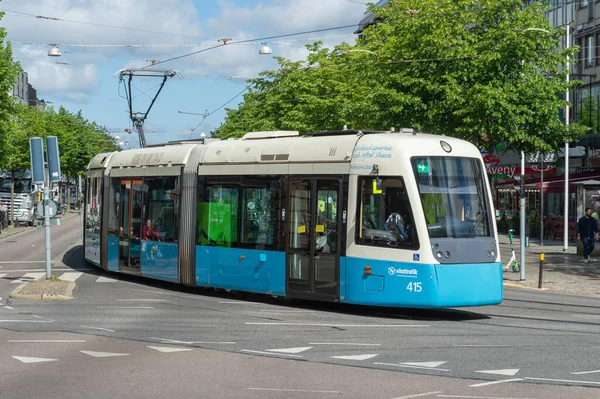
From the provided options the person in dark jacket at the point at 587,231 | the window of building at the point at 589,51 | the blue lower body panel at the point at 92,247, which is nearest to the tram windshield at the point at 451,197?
the blue lower body panel at the point at 92,247

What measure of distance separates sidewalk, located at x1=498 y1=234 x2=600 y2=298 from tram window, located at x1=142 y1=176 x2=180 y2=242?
8845 mm

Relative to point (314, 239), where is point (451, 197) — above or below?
above

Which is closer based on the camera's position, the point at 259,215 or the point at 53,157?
the point at 259,215

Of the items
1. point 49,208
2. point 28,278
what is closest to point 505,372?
point 49,208

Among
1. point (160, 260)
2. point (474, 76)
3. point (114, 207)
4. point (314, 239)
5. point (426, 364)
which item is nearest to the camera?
point (426, 364)

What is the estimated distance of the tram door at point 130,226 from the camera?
23.6m

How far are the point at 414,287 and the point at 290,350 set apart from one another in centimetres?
392

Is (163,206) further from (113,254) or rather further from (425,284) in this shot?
(425,284)

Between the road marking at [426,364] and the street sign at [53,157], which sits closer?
the road marking at [426,364]

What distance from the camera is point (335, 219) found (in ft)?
56.6

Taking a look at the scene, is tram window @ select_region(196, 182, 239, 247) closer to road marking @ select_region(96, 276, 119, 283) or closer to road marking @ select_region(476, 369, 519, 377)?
road marking @ select_region(96, 276, 119, 283)

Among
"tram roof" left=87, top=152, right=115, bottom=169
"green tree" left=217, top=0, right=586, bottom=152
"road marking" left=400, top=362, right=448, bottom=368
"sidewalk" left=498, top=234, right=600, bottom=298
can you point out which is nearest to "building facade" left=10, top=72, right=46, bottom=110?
"sidewalk" left=498, top=234, right=600, bottom=298

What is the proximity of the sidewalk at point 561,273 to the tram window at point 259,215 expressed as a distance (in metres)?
8.50

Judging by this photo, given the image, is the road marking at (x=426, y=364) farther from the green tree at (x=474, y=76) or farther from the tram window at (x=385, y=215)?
the green tree at (x=474, y=76)
